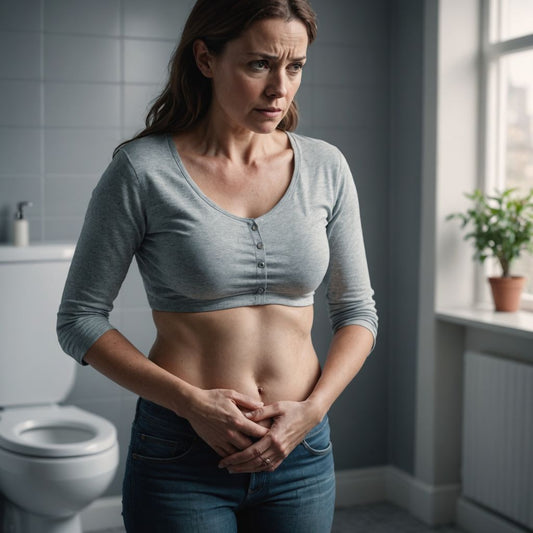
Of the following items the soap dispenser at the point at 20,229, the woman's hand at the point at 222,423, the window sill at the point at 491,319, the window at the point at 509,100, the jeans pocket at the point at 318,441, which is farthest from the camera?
the window at the point at 509,100

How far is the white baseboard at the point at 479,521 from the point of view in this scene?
2520 millimetres

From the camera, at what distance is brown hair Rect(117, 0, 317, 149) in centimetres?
108

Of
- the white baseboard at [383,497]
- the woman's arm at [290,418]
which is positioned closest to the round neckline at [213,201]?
the woman's arm at [290,418]

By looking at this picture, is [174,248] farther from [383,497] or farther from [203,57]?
[383,497]

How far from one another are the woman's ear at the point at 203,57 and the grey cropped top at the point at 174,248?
0.12 m

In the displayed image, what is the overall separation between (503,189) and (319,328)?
2.70 feet

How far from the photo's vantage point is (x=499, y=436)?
98.0 inches

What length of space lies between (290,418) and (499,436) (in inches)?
62.5

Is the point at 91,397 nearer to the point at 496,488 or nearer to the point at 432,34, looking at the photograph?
the point at 496,488

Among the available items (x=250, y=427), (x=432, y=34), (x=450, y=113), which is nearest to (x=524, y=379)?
(x=450, y=113)

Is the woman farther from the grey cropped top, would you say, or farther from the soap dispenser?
the soap dispenser

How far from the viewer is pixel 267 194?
1.20 metres

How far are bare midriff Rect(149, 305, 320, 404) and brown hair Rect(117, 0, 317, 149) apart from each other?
299 millimetres

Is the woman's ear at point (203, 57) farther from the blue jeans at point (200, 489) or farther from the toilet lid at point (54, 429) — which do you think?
the toilet lid at point (54, 429)
